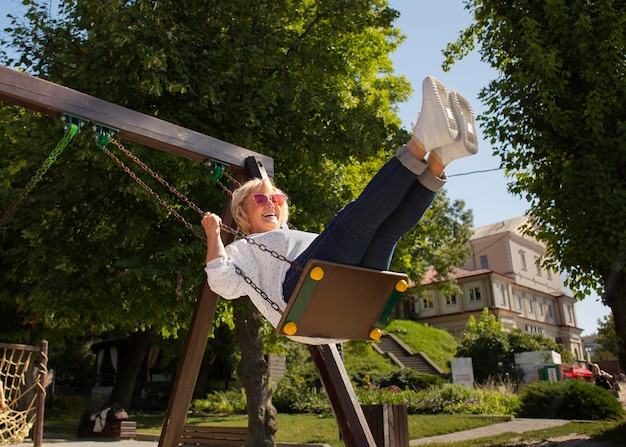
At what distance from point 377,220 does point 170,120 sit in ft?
23.8

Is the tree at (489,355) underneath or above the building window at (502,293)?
underneath

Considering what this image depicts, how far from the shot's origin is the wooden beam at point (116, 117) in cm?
405

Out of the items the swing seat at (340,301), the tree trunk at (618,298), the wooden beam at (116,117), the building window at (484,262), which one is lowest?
the swing seat at (340,301)

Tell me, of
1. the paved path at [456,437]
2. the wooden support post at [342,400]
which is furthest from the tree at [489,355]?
the wooden support post at [342,400]

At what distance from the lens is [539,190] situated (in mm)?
10266

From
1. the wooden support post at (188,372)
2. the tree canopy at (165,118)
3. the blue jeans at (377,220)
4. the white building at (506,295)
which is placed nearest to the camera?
the blue jeans at (377,220)

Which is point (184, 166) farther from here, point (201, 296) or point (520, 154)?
point (520, 154)

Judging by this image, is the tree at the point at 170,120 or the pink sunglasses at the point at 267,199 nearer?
the pink sunglasses at the point at 267,199

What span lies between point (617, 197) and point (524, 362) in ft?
49.0

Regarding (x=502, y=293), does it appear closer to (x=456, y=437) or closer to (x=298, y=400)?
(x=298, y=400)

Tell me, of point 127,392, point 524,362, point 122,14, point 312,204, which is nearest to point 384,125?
point 312,204

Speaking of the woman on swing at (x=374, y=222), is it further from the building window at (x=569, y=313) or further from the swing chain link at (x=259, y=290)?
the building window at (x=569, y=313)

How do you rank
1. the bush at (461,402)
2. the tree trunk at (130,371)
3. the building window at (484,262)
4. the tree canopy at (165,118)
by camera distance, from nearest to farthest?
the tree canopy at (165,118) < the bush at (461,402) < the tree trunk at (130,371) < the building window at (484,262)

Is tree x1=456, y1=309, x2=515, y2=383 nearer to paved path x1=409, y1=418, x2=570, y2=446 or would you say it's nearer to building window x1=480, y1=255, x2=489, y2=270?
paved path x1=409, y1=418, x2=570, y2=446
